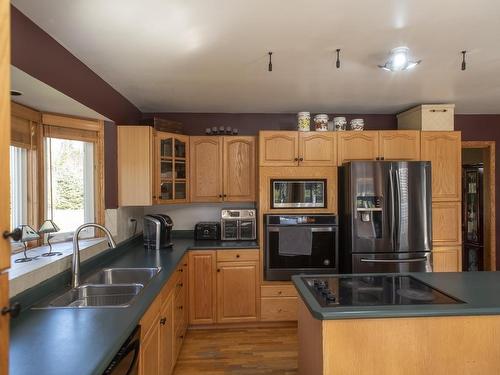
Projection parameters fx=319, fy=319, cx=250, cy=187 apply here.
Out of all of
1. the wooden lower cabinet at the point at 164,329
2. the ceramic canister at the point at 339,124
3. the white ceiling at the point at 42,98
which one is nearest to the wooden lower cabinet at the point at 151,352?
the wooden lower cabinet at the point at 164,329

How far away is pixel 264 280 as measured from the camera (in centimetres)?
323

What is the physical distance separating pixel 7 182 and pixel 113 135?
231 cm

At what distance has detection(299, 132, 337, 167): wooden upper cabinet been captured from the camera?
3238 millimetres

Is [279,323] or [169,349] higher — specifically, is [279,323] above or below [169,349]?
below

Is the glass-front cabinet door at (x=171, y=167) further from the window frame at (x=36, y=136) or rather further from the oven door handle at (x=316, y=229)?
the oven door handle at (x=316, y=229)

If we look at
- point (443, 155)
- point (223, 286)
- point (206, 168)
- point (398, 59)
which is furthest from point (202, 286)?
point (443, 155)

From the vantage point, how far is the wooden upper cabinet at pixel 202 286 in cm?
A: 315

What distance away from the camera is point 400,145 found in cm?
325

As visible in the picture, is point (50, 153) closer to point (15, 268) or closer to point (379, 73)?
point (15, 268)

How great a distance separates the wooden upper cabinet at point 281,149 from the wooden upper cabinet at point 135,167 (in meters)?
1.16

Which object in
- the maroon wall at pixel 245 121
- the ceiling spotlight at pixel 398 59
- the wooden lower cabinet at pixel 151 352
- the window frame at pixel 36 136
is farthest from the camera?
the maroon wall at pixel 245 121

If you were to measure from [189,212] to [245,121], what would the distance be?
1255 mm

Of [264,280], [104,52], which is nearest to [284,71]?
[104,52]

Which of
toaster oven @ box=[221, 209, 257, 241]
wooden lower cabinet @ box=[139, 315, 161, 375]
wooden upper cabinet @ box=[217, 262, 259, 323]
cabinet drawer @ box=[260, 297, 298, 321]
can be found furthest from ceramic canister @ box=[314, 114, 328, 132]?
wooden lower cabinet @ box=[139, 315, 161, 375]
